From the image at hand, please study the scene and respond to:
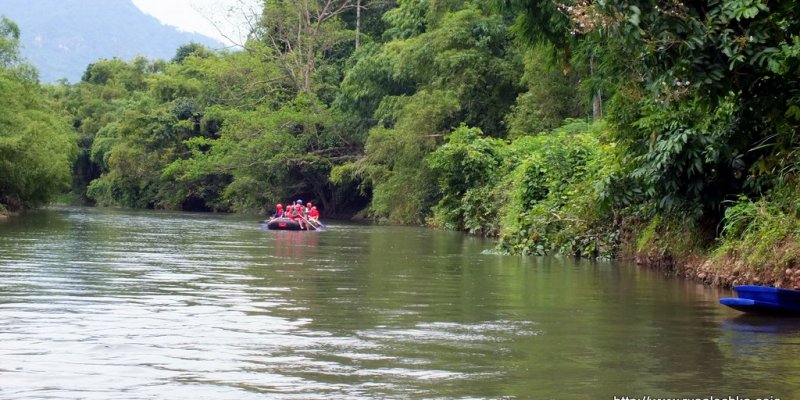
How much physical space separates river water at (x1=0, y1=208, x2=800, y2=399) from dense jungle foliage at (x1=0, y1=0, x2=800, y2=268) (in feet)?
6.47

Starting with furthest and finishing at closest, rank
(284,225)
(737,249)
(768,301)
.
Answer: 1. (284,225)
2. (737,249)
3. (768,301)

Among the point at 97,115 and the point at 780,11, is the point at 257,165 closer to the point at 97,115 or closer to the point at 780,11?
the point at 97,115

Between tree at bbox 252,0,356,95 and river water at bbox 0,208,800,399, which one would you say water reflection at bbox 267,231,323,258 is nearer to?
river water at bbox 0,208,800,399

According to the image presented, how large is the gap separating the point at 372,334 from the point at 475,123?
3294 cm

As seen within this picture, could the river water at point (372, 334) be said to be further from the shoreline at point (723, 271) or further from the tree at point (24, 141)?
the tree at point (24, 141)

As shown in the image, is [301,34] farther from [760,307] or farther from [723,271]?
[760,307]

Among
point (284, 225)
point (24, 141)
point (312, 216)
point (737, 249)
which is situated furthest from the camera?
point (24, 141)

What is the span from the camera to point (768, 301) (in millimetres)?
11312

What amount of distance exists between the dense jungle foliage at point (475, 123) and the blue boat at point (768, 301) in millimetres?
1726

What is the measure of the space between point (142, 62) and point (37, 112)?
141 ft

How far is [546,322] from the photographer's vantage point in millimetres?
10930

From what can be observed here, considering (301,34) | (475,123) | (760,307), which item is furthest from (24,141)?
(760,307)

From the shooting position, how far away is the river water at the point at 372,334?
7.41 m

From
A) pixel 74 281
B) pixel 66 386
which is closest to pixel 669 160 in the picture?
pixel 74 281
